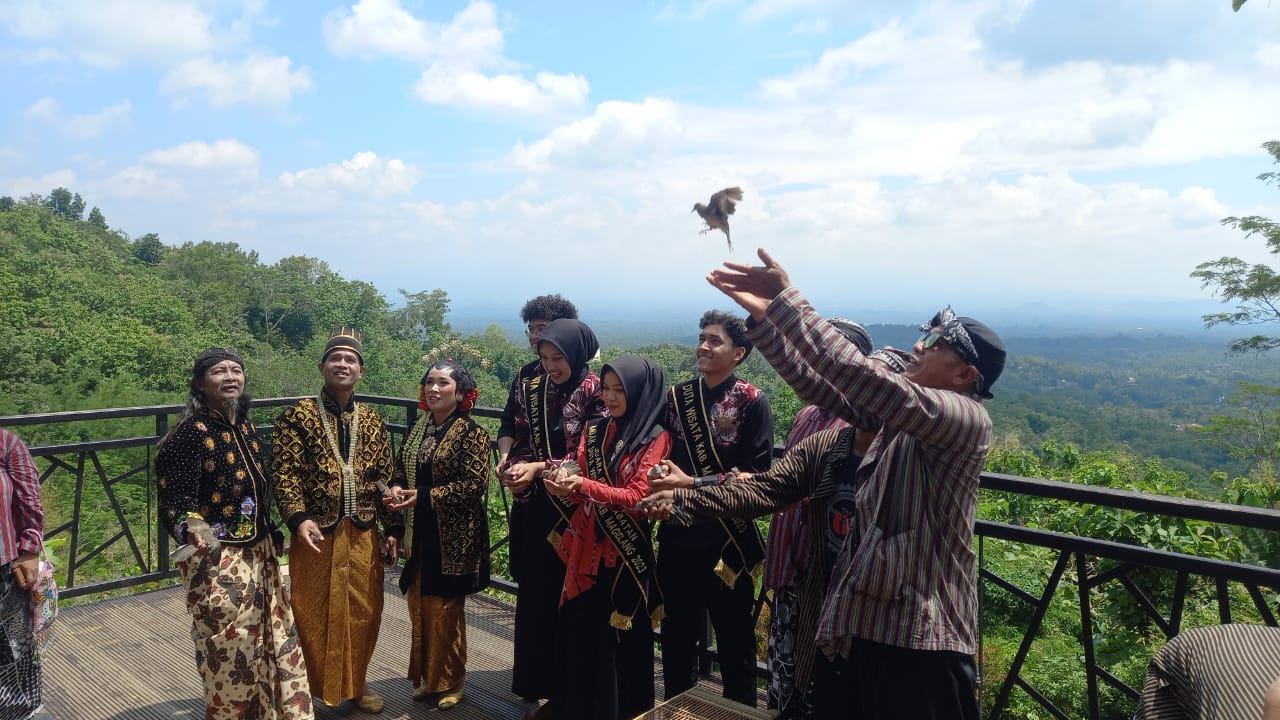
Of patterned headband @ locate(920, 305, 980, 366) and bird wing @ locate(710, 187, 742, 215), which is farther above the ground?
bird wing @ locate(710, 187, 742, 215)

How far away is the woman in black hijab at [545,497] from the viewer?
3258 millimetres

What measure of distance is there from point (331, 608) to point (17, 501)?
1.17 meters

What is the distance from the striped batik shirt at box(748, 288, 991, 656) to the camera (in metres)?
1.66

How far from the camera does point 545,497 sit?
3.29 meters

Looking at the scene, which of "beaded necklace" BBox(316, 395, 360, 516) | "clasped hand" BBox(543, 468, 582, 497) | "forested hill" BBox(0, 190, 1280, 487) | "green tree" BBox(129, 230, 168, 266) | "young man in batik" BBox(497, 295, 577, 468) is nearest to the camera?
"clasped hand" BBox(543, 468, 582, 497)

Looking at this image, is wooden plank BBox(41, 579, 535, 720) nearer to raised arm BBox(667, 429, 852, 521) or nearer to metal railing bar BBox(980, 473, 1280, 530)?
raised arm BBox(667, 429, 852, 521)

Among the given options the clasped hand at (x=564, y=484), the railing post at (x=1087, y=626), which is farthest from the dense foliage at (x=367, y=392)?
the clasped hand at (x=564, y=484)

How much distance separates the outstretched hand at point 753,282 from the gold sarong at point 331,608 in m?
2.28

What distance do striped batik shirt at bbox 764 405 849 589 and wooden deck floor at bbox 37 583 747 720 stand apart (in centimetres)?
130

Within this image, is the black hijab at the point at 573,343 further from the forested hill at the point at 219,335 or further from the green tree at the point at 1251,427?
the green tree at the point at 1251,427

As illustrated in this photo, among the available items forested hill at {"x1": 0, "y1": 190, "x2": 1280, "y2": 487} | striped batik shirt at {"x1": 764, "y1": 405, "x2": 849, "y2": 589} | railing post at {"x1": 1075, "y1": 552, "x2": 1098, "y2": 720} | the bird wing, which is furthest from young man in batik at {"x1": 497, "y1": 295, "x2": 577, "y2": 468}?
forested hill at {"x1": 0, "y1": 190, "x2": 1280, "y2": 487}

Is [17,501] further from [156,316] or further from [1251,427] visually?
[156,316]

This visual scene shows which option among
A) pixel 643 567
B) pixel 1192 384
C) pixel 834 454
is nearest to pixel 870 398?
pixel 834 454

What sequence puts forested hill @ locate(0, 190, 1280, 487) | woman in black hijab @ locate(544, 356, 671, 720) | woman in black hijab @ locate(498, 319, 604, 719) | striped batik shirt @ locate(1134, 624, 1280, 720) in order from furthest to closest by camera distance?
forested hill @ locate(0, 190, 1280, 487) < woman in black hijab @ locate(498, 319, 604, 719) < woman in black hijab @ locate(544, 356, 671, 720) < striped batik shirt @ locate(1134, 624, 1280, 720)
